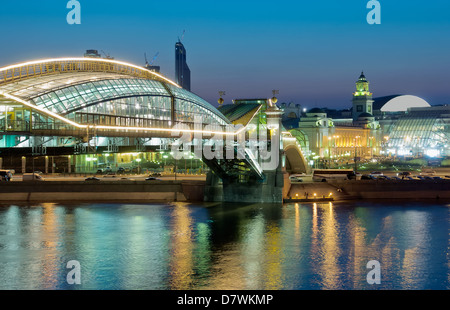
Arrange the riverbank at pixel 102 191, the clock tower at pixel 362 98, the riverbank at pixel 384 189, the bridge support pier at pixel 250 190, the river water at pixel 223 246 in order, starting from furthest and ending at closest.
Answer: the clock tower at pixel 362 98 < the riverbank at pixel 384 189 < the bridge support pier at pixel 250 190 < the riverbank at pixel 102 191 < the river water at pixel 223 246

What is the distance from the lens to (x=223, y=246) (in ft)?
90.6

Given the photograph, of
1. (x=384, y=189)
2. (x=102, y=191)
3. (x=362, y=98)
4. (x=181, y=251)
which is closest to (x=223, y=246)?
(x=181, y=251)

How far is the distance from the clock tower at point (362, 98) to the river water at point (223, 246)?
99590 millimetres

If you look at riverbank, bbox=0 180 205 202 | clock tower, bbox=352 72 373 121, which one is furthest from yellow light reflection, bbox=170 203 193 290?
clock tower, bbox=352 72 373 121

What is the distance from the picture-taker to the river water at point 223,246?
22.2m

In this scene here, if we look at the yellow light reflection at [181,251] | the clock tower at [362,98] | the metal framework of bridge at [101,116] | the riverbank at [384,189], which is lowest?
the yellow light reflection at [181,251]

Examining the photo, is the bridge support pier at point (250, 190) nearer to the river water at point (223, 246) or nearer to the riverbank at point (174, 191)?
the riverbank at point (174, 191)

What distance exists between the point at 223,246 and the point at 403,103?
453 feet

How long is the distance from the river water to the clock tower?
3921 inches

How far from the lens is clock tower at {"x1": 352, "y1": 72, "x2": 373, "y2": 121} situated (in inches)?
5394

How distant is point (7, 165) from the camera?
52094 mm

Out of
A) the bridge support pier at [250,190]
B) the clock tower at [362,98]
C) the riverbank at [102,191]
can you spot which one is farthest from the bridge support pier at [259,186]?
the clock tower at [362,98]
